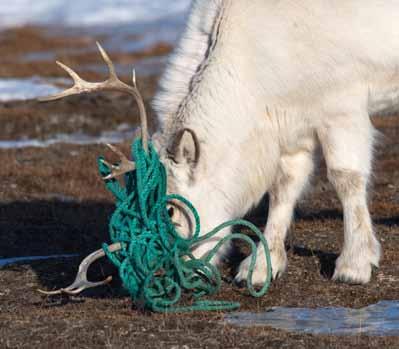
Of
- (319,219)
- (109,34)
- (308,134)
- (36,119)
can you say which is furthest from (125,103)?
(109,34)

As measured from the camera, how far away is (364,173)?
7070 millimetres

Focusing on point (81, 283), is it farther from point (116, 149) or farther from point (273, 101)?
point (273, 101)

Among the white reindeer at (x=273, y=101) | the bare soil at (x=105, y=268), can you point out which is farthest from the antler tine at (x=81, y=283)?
the white reindeer at (x=273, y=101)

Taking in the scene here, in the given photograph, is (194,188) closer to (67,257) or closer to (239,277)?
(239,277)

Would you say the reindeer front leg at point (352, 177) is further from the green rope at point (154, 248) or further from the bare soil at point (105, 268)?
the green rope at point (154, 248)

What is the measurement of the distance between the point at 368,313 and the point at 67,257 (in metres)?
2.79

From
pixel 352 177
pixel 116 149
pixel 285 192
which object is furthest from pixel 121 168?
pixel 352 177

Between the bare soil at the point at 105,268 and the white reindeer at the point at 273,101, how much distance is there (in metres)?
0.39

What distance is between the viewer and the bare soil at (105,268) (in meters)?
5.45

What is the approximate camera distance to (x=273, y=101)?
22.2 feet

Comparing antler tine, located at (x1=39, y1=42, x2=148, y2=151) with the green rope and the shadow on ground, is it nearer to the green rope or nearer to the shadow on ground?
the green rope

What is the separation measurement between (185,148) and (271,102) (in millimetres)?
748

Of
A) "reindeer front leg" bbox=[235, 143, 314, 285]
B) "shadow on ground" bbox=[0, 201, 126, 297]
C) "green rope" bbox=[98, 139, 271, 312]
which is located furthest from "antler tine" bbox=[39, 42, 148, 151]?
"reindeer front leg" bbox=[235, 143, 314, 285]

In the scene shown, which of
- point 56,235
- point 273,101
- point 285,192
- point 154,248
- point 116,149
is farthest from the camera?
point 56,235
